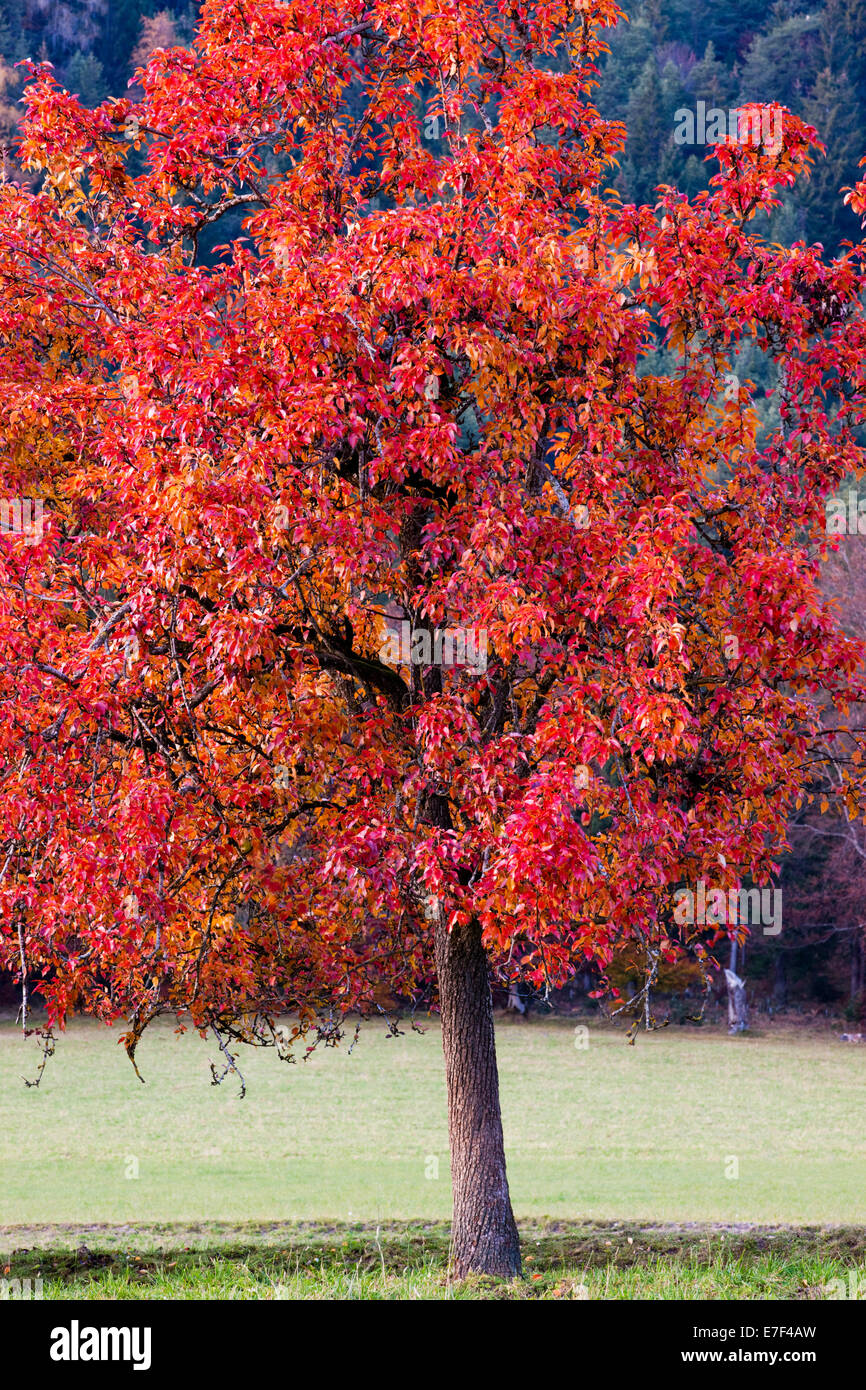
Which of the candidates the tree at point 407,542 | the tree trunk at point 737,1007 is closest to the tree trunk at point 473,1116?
the tree at point 407,542

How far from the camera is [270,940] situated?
11328 millimetres

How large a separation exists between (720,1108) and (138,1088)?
1460cm

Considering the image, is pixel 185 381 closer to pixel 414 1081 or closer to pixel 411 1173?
pixel 411 1173

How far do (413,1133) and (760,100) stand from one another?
85817 mm

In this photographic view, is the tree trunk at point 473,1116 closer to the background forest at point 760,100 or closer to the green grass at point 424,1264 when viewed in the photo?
the green grass at point 424,1264

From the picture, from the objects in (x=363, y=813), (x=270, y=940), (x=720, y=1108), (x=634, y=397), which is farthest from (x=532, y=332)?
(x=720, y=1108)

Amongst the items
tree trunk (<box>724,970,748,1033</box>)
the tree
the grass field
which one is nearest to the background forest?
tree trunk (<box>724,970,748,1033</box>)

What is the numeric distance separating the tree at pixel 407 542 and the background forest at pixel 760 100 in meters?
31.3

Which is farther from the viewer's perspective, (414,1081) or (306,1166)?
(414,1081)

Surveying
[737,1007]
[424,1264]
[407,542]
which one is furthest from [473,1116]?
[737,1007]

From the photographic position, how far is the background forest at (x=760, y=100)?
162 ft

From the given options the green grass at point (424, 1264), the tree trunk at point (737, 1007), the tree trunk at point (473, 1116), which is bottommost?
the tree trunk at point (737, 1007)

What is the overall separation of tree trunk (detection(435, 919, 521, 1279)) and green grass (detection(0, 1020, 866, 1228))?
17.0 feet

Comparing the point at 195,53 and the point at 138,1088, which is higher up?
the point at 195,53
